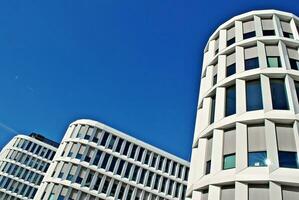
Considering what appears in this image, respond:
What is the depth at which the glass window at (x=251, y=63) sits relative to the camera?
16.5 m

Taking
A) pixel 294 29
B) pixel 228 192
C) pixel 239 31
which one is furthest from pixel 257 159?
pixel 294 29

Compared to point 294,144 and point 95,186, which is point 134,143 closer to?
point 95,186

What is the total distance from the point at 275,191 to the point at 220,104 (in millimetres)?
6067

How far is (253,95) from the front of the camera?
49.7ft

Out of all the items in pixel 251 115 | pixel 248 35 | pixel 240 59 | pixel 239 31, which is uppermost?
pixel 239 31

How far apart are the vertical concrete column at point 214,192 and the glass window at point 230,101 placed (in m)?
4.27

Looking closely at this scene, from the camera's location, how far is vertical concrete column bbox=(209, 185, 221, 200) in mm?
12781

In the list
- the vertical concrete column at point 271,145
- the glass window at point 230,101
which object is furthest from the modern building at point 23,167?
the vertical concrete column at point 271,145

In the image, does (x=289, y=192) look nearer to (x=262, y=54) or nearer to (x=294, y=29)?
(x=262, y=54)

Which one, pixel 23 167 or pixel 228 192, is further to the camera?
pixel 23 167

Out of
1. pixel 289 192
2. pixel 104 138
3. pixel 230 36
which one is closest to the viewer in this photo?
pixel 289 192

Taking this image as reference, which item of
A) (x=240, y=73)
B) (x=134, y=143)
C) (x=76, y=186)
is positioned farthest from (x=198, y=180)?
(x=134, y=143)

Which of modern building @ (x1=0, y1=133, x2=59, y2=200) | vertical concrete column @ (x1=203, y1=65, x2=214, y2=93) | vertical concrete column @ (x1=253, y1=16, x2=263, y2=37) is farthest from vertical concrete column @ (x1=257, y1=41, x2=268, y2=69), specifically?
modern building @ (x1=0, y1=133, x2=59, y2=200)

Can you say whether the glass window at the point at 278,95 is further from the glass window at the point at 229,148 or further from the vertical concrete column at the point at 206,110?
the vertical concrete column at the point at 206,110
